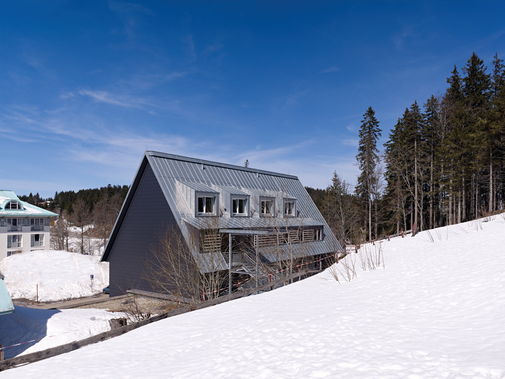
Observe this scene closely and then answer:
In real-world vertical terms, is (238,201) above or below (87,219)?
above

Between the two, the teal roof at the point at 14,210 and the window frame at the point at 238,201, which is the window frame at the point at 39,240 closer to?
the teal roof at the point at 14,210

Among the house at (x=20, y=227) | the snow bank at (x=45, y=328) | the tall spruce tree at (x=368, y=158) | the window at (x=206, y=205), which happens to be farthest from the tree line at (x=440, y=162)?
the house at (x=20, y=227)

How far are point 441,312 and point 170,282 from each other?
1708cm

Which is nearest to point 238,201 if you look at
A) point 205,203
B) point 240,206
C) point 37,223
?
point 240,206

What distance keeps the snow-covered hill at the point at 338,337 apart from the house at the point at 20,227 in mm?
44914

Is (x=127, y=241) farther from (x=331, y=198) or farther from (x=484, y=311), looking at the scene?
(x=331, y=198)

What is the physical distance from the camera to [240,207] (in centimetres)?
2706

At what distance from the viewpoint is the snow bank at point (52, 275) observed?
109ft

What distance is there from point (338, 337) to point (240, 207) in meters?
19.9

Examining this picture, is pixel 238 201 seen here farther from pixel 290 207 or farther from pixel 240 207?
pixel 290 207

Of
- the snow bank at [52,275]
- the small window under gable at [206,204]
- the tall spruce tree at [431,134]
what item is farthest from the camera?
the tall spruce tree at [431,134]

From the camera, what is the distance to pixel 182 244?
70.0 feet

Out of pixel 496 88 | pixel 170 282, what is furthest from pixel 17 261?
pixel 496 88

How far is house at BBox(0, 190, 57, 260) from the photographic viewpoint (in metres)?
43.9
